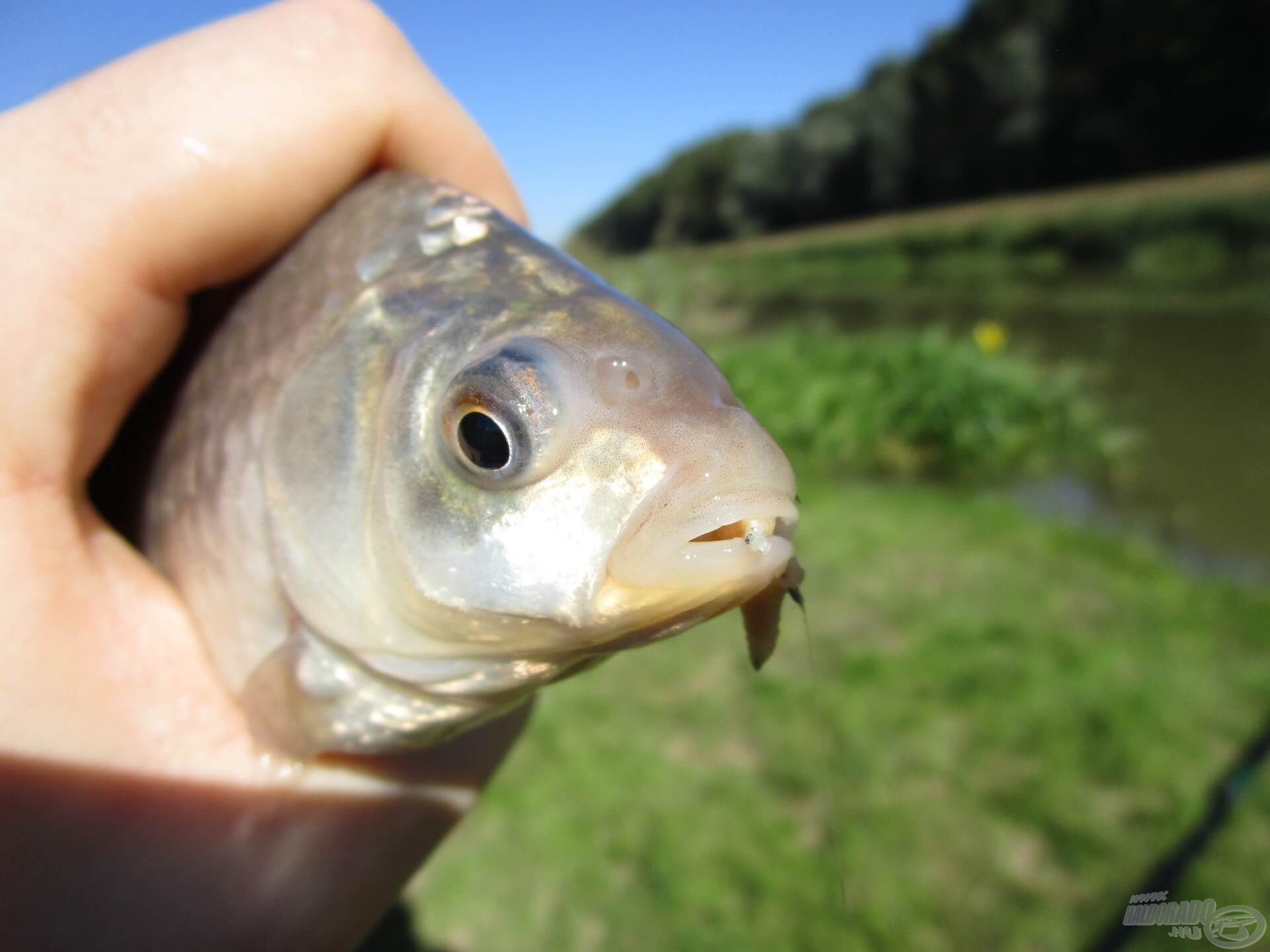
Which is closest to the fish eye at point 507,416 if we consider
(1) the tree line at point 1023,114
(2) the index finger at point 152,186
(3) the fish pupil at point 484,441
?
(3) the fish pupil at point 484,441

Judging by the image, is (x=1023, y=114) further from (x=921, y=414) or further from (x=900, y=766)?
(x=900, y=766)

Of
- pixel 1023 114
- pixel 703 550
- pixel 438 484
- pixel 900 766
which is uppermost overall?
pixel 438 484

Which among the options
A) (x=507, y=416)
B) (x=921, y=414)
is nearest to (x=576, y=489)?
(x=507, y=416)

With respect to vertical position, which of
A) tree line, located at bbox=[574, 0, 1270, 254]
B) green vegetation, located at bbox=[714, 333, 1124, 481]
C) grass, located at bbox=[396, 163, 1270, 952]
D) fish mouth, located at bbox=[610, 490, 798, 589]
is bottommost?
tree line, located at bbox=[574, 0, 1270, 254]

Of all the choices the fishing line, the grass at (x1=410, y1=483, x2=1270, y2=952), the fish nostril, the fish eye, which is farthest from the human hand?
the fishing line

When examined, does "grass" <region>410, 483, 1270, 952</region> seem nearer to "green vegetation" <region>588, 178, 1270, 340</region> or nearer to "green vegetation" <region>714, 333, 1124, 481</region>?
"green vegetation" <region>714, 333, 1124, 481</region>

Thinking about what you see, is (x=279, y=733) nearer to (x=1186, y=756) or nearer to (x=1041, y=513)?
(x=1186, y=756)
